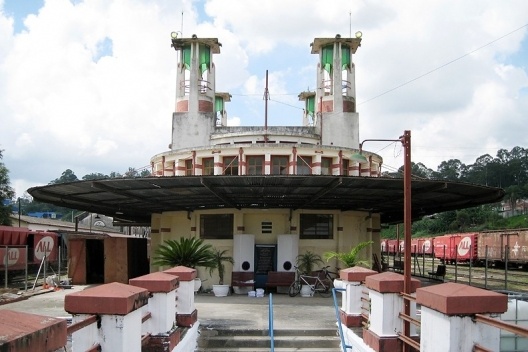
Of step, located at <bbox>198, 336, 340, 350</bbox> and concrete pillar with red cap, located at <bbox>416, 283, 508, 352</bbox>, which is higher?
concrete pillar with red cap, located at <bbox>416, 283, 508, 352</bbox>

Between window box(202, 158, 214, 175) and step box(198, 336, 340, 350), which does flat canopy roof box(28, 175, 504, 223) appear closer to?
window box(202, 158, 214, 175)

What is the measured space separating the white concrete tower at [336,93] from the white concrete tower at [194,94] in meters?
5.97

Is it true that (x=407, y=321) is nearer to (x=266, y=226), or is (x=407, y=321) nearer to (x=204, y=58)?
(x=266, y=226)

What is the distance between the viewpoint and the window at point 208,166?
21.5 meters

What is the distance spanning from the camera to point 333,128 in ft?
92.6

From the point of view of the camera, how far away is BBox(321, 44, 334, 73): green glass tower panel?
2927cm

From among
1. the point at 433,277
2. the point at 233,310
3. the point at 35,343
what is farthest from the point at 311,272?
the point at 35,343

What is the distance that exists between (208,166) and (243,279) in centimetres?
561

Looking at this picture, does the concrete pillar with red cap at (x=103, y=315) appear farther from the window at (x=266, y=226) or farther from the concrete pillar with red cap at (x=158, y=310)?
the window at (x=266, y=226)

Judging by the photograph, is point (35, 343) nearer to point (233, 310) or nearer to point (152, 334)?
point (152, 334)

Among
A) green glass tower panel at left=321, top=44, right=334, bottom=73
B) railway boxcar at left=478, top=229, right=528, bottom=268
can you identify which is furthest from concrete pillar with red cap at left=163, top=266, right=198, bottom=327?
railway boxcar at left=478, top=229, right=528, bottom=268

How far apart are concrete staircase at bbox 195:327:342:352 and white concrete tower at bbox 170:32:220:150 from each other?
744 inches

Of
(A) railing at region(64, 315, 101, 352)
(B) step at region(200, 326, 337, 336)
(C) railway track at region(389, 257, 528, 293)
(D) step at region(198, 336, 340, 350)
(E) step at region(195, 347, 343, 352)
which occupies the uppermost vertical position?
(A) railing at region(64, 315, 101, 352)

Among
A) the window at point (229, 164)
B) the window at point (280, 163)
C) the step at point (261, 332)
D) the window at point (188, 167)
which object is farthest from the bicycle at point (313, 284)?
the window at point (188, 167)
